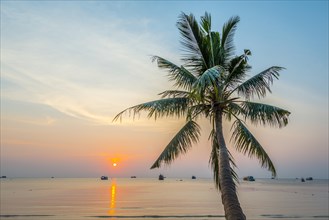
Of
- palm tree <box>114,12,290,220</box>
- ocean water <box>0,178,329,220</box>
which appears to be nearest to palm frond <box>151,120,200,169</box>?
palm tree <box>114,12,290,220</box>

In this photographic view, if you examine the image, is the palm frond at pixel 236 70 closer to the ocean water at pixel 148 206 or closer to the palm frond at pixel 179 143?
the palm frond at pixel 179 143

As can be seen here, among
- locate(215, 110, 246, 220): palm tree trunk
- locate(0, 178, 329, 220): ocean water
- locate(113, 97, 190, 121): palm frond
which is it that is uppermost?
locate(113, 97, 190, 121): palm frond

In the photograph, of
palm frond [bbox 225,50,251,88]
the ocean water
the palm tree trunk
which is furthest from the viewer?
the ocean water

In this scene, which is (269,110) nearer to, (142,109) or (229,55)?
(229,55)

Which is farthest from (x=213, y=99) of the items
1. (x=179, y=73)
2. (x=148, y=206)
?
(x=148, y=206)

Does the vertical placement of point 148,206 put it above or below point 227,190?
below

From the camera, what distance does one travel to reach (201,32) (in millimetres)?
14508

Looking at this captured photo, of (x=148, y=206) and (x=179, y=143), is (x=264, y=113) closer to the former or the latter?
(x=179, y=143)

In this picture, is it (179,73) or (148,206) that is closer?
(179,73)

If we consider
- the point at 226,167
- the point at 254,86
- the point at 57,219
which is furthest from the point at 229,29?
the point at 57,219

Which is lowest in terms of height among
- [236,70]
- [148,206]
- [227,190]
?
[148,206]

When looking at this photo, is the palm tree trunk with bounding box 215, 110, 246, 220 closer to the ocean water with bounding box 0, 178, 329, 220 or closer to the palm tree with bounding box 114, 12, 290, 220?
the palm tree with bounding box 114, 12, 290, 220

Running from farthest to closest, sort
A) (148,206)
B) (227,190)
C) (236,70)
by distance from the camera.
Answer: (148,206) → (236,70) → (227,190)

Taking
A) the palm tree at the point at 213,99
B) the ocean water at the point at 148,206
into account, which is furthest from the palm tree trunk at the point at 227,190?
the ocean water at the point at 148,206
